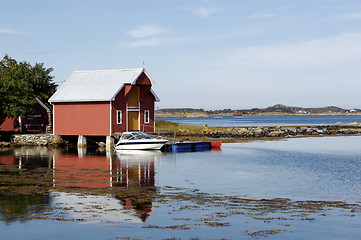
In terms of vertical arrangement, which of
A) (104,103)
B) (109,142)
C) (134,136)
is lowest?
(109,142)

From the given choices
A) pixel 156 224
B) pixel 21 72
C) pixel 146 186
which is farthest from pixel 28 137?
pixel 156 224

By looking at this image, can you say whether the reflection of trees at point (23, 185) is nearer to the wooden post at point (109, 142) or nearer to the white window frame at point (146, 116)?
the wooden post at point (109, 142)

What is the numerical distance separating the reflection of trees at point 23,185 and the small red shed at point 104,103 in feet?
35.0

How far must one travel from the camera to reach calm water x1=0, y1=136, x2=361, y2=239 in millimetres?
16766

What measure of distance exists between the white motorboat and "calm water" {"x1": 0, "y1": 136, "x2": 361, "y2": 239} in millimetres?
8967

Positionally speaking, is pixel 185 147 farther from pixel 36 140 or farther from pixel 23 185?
pixel 23 185

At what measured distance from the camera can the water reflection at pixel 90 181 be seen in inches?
794

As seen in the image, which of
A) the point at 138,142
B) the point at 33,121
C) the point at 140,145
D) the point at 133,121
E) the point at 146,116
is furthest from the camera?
the point at 33,121

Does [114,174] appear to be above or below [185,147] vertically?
below

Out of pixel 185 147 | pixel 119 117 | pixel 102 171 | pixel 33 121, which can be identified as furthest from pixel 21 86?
pixel 102 171

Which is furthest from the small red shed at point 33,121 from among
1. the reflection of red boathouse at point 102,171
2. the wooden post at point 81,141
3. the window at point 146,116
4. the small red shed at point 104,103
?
the reflection of red boathouse at point 102,171

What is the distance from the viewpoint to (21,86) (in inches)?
2361

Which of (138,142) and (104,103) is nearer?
(138,142)

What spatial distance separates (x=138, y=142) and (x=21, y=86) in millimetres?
18690
